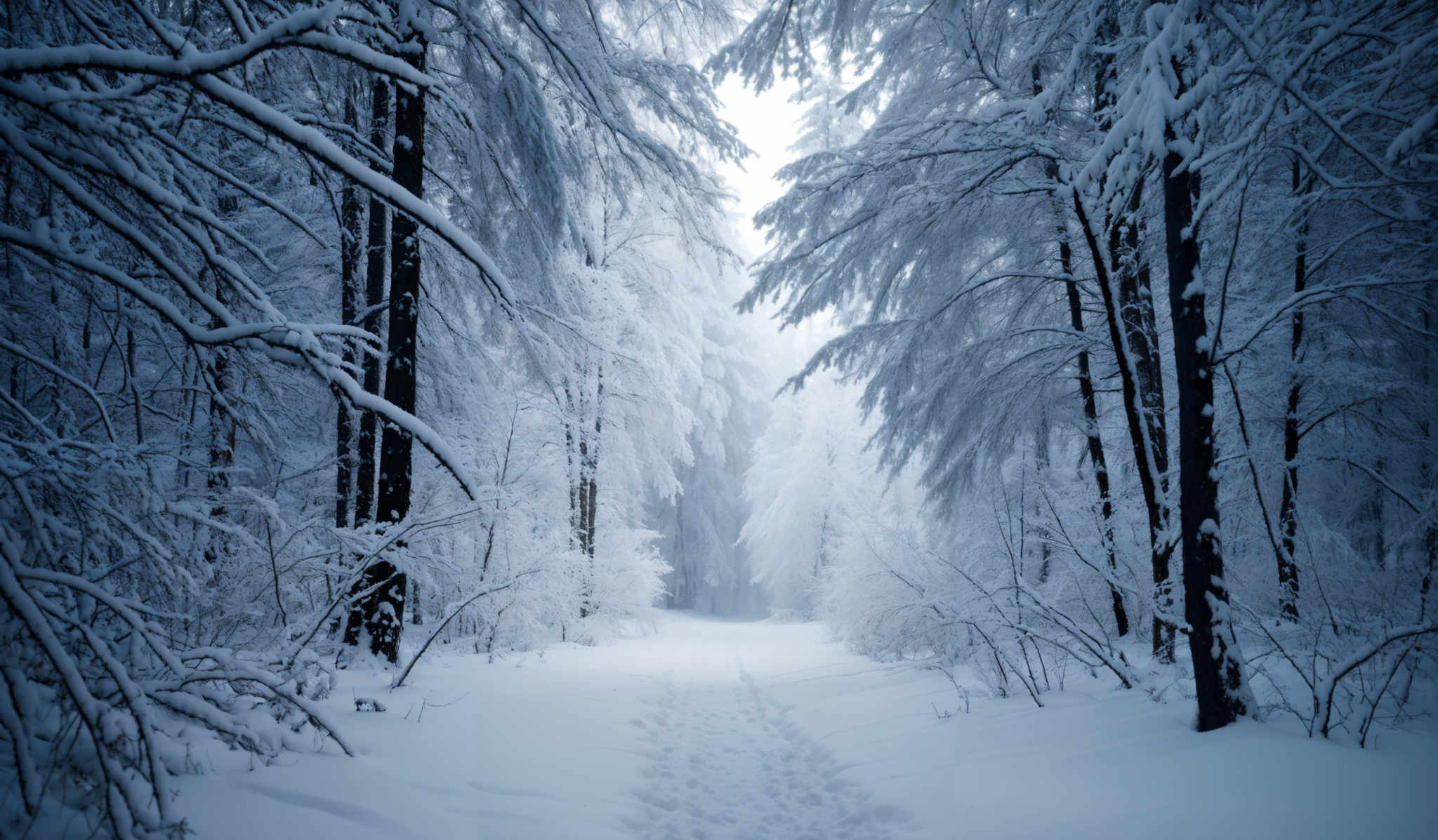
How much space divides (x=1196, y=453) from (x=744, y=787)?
3379mm

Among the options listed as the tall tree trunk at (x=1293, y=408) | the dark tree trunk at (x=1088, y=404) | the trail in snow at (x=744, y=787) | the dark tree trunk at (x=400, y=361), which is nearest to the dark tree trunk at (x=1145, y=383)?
the dark tree trunk at (x=1088, y=404)

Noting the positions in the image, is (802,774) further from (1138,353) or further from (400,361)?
(1138,353)

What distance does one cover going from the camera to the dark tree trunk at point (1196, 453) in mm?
3213

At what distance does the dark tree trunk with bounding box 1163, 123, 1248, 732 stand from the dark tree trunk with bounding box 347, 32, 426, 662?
5.37 meters

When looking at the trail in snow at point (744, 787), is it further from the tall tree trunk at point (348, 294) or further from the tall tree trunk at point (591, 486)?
the tall tree trunk at point (591, 486)

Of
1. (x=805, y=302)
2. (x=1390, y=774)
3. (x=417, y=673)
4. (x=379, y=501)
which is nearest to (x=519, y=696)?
(x=417, y=673)

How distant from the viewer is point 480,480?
298 inches

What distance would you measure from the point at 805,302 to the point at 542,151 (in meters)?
2.76

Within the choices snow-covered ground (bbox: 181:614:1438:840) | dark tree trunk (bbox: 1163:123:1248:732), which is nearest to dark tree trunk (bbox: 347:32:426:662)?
snow-covered ground (bbox: 181:614:1438:840)

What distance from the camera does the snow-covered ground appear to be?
229cm

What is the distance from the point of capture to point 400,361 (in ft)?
16.8

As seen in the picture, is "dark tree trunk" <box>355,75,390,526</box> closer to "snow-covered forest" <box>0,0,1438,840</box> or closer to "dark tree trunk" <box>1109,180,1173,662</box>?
"snow-covered forest" <box>0,0,1438,840</box>

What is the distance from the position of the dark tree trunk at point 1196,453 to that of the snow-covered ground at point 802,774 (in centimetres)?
45

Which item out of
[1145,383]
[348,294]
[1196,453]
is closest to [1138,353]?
[1145,383]
